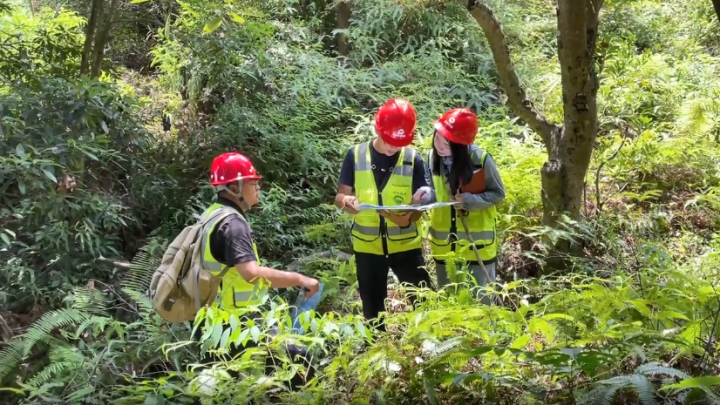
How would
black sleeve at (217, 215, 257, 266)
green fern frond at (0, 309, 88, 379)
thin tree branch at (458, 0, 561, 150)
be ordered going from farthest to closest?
thin tree branch at (458, 0, 561, 150) < green fern frond at (0, 309, 88, 379) < black sleeve at (217, 215, 257, 266)

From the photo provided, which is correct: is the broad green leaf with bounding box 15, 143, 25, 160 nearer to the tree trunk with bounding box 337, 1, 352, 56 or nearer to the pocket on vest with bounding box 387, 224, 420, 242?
the pocket on vest with bounding box 387, 224, 420, 242

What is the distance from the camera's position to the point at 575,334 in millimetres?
2570

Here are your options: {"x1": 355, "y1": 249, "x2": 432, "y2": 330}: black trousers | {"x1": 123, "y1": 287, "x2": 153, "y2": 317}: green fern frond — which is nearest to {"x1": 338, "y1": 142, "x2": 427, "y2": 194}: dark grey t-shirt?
{"x1": 355, "y1": 249, "x2": 432, "y2": 330}: black trousers

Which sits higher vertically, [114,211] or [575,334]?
[575,334]

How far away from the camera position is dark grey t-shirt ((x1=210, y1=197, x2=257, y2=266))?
320cm

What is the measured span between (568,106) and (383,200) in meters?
1.58

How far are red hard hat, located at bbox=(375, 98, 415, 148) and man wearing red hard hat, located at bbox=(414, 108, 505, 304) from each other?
201mm

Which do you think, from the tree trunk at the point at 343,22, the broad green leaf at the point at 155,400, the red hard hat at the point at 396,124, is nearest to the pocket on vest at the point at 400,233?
the red hard hat at the point at 396,124

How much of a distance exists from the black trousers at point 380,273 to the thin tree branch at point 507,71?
60.6 inches

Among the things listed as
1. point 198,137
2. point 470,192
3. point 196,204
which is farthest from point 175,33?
point 470,192

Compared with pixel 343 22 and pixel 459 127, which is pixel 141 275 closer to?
pixel 459 127

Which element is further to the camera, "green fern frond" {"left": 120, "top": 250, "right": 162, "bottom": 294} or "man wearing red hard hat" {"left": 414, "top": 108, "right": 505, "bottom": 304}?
"green fern frond" {"left": 120, "top": 250, "right": 162, "bottom": 294}

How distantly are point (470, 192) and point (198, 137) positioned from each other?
4434 millimetres

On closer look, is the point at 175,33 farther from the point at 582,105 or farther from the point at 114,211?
the point at 582,105
